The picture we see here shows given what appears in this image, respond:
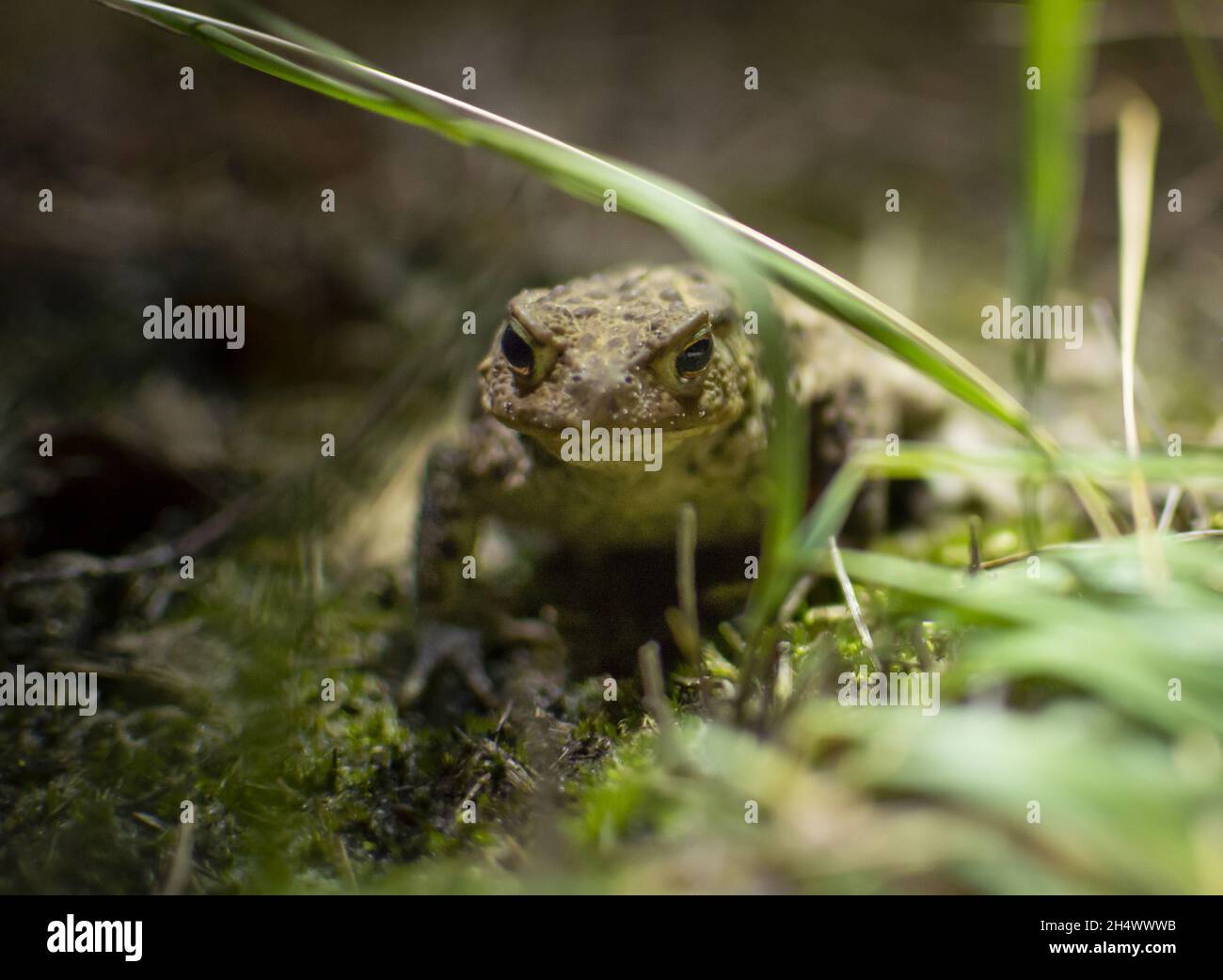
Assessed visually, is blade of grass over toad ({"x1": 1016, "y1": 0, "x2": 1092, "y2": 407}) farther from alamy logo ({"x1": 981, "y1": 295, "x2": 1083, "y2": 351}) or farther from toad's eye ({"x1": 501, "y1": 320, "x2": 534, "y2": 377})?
alamy logo ({"x1": 981, "y1": 295, "x2": 1083, "y2": 351})

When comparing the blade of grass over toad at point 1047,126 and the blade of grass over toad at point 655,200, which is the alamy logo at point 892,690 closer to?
the blade of grass over toad at point 655,200

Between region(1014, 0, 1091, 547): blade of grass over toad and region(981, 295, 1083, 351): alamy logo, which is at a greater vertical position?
region(981, 295, 1083, 351): alamy logo

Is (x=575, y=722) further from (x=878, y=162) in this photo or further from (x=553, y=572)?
(x=878, y=162)

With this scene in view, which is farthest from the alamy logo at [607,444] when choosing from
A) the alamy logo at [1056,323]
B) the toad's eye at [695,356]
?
the alamy logo at [1056,323]

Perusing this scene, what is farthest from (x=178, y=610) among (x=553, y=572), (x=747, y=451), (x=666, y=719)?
(x=666, y=719)

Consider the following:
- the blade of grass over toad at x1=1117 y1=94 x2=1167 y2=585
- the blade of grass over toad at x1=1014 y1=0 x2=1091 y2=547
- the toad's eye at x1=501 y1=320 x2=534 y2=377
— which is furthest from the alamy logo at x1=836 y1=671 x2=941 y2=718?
the toad's eye at x1=501 y1=320 x2=534 y2=377
